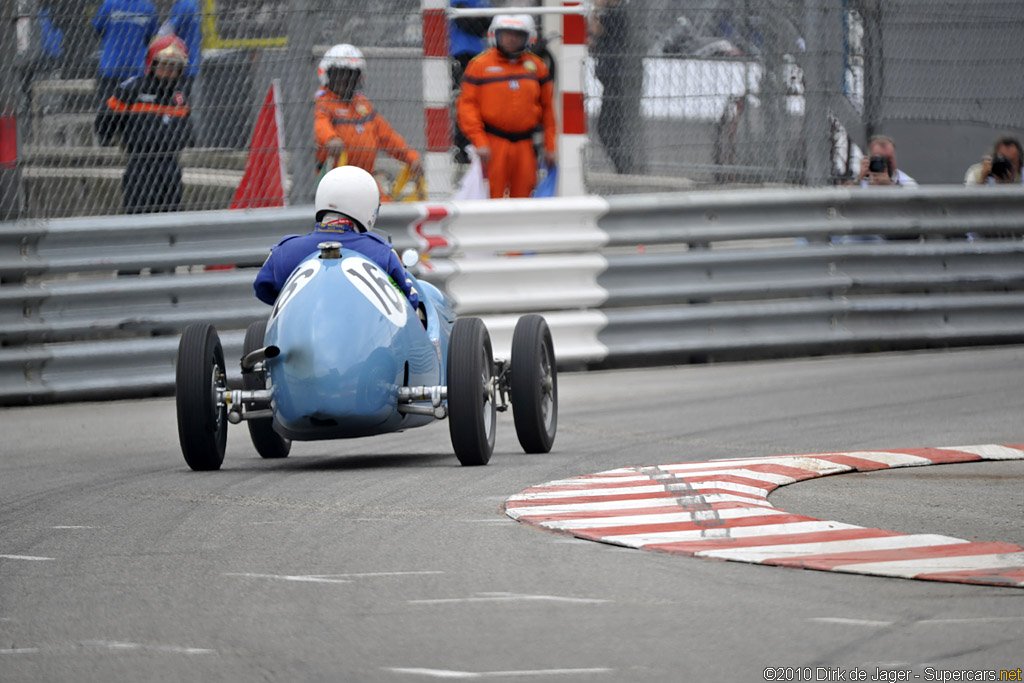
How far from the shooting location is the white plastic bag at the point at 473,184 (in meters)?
12.9

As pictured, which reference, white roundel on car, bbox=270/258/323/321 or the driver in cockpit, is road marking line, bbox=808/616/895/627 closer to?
white roundel on car, bbox=270/258/323/321

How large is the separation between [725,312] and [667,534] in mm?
6833

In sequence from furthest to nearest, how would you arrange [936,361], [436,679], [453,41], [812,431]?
[453,41] < [936,361] < [812,431] < [436,679]

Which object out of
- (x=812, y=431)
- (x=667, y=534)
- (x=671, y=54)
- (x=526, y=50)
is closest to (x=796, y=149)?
(x=671, y=54)

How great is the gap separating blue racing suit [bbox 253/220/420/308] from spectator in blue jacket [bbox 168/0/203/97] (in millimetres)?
3468

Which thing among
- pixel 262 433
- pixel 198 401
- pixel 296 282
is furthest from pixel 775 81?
pixel 198 401

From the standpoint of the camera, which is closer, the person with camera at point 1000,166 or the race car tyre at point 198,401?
the race car tyre at point 198,401

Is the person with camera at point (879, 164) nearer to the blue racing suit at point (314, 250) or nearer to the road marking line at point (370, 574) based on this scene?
the blue racing suit at point (314, 250)

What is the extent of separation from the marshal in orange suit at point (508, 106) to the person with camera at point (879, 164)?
237 centimetres

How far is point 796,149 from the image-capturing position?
12047 mm

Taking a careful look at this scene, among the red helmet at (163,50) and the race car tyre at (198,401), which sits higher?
the red helmet at (163,50)

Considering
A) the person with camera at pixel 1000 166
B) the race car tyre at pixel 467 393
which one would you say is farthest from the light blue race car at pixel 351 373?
the person with camera at pixel 1000 166

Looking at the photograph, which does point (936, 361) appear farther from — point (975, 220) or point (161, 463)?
point (161, 463)

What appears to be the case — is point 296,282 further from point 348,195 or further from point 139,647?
point 139,647
